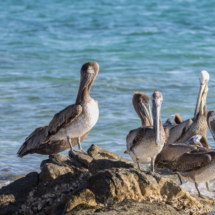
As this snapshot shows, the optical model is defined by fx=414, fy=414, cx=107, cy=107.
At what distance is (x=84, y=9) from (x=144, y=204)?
2819 cm

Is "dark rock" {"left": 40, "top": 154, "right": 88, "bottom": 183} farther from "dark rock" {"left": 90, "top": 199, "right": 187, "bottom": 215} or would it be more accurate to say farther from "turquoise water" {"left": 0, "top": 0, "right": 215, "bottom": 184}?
"turquoise water" {"left": 0, "top": 0, "right": 215, "bottom": 184}

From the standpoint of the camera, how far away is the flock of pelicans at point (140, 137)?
188 inches

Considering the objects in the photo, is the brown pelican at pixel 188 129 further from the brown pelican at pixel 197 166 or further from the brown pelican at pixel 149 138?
the brown pelican at pixel 149 138

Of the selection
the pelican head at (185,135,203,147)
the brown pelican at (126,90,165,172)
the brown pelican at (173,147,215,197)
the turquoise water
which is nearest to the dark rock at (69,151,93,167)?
the brown pelican at (126,90,165,172)

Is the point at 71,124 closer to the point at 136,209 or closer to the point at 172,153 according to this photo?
the point at 172,153

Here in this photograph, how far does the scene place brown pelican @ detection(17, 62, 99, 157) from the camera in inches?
210

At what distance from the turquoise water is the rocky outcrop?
1300mm

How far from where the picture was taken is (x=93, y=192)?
3.89 metres

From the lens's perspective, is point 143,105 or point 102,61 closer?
point 143,105

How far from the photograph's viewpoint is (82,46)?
19188 millimetres

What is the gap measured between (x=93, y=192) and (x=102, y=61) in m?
12.6

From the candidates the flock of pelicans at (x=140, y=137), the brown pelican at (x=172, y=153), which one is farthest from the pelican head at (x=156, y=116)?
the brown pelican at (x=172, y=153)

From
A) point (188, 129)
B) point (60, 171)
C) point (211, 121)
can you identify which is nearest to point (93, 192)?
point (60, 171)

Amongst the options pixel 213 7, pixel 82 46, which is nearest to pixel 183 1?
pixel 213 7
